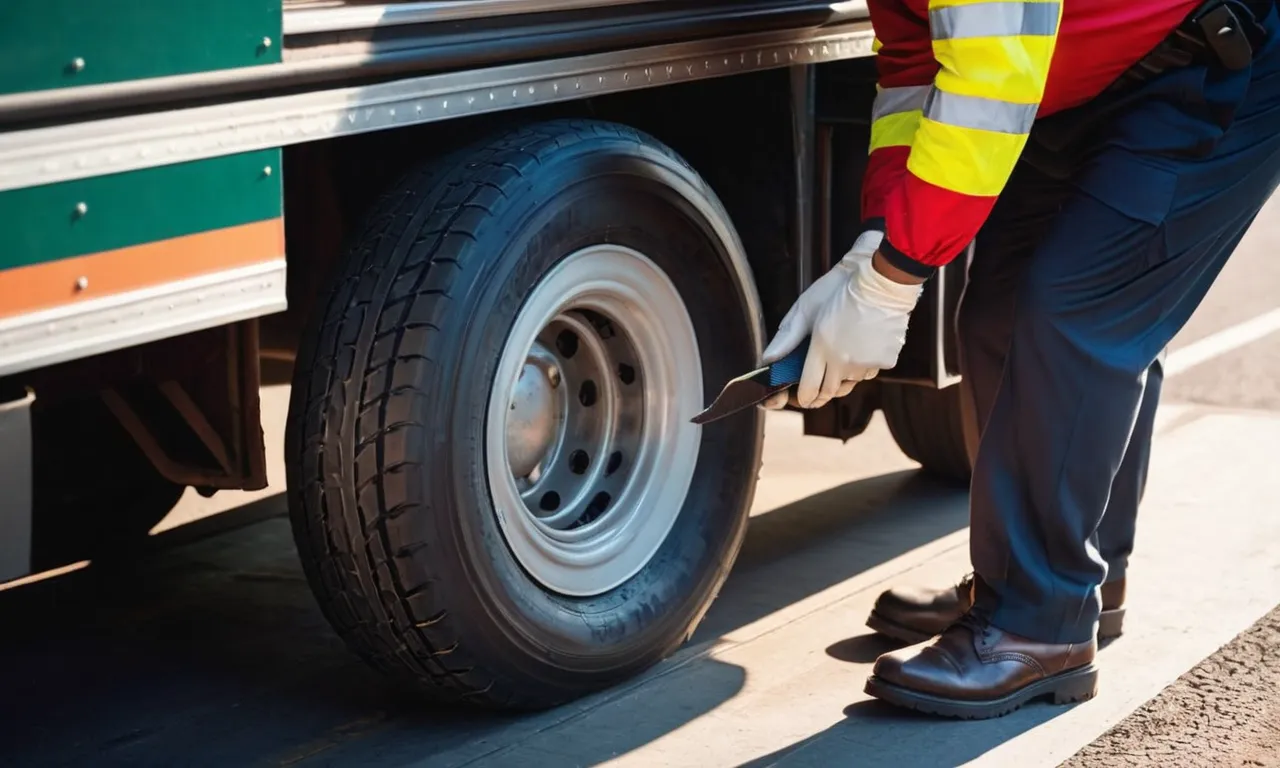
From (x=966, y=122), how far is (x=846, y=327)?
1.42ft

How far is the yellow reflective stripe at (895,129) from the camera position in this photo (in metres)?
3.14

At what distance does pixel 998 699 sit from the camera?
308cm

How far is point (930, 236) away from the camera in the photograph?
2.77m

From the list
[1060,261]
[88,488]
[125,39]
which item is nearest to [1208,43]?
[1060,261]

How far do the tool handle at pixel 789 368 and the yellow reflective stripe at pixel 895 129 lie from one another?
432 mm

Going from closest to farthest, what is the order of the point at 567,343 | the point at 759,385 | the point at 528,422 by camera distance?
the point at 759,385
the point at 528,422
the point at 567,343

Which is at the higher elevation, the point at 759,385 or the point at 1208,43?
→ the point at 1208,43

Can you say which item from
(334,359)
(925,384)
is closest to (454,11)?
(334,359)

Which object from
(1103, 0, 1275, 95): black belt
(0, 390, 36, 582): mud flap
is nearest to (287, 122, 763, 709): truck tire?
(0, 390, 36, 582): mud flap

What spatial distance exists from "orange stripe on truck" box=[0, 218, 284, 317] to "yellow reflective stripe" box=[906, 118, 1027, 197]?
100 cm

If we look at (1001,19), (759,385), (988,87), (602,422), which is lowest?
(602,422)

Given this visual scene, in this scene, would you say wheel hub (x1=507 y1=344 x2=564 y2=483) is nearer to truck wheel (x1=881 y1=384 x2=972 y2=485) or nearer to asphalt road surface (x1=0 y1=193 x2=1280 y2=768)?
asphalt road surface (x1=0 y1=193 x2=1280 y2=768)

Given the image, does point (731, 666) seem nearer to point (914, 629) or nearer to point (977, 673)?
point (914, 629)

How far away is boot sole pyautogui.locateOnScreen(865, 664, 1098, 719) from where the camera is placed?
305 centimetres
